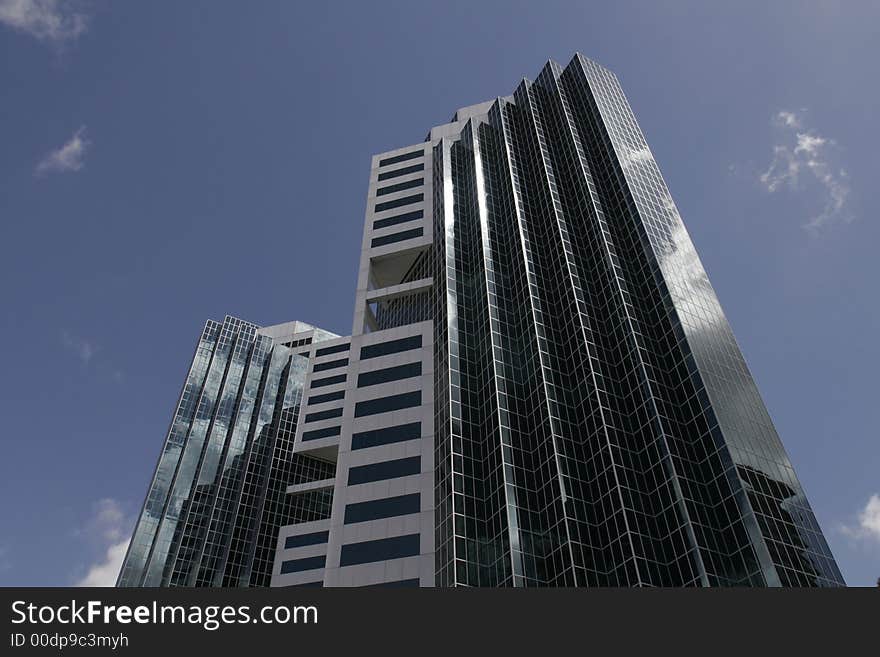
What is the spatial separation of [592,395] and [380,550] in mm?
22274

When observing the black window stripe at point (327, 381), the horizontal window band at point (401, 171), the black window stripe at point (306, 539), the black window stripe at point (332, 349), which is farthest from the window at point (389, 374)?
the black window stripe at point (332, 349)

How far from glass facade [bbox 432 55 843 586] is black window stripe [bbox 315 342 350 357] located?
36.5 m

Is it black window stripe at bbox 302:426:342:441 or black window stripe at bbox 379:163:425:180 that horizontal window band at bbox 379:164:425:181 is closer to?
black window stripe at bbox 379:163:425:180

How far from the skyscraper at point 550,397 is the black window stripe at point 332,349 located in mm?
23089

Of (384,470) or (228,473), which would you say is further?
(228,473)

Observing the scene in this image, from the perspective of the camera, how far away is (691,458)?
184 ft

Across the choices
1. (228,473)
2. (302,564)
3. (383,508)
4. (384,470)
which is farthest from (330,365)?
(383,508)

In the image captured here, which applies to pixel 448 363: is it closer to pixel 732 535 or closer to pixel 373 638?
pixel 732 535

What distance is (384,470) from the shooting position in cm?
6350

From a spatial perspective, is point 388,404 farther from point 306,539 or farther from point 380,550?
point 306,539

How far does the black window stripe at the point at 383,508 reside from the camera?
5994 cm

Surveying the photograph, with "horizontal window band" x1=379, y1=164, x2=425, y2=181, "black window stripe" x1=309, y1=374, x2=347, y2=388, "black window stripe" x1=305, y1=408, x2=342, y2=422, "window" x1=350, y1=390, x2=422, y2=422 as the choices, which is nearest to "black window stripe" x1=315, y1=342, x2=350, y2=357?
"black window stripe" x1=309, y1=374, x2=347, y2=388

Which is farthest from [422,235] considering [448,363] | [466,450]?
[466,450]

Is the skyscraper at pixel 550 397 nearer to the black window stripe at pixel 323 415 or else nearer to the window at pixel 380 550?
the window at pixel 380 550
